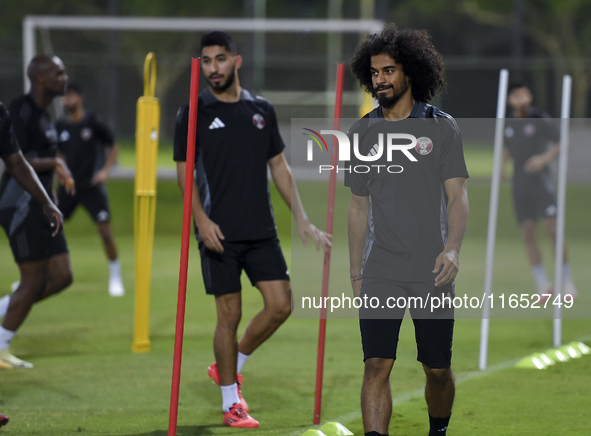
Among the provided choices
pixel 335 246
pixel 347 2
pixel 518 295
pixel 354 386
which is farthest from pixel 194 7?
pixel 354 386

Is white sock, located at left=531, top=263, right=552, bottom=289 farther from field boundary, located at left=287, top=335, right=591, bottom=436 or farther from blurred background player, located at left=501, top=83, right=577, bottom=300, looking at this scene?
field boundary, located at left=287, top=335, right=591, bottom=436

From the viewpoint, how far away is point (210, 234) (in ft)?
16.2

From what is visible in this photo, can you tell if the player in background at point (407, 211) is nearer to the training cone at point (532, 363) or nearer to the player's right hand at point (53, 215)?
the player's right hand at point (53, 215)

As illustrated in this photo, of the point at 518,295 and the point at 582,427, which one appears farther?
the point at 518,295

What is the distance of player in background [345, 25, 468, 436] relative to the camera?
3969 millimetres

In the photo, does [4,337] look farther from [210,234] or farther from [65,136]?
[65,136]

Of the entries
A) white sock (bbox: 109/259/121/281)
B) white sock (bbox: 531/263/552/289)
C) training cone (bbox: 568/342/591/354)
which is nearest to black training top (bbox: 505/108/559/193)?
white sock (bbox: 531/263/552/289)

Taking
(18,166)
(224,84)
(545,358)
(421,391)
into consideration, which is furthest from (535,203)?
(18,166)

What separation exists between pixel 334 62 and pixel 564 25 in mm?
20849

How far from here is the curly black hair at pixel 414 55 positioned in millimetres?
4043

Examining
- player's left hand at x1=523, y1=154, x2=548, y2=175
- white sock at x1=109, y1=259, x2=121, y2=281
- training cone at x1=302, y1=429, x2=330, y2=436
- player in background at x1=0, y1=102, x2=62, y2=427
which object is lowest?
white sock at x1=109, y1=259, x2=121, y2=281

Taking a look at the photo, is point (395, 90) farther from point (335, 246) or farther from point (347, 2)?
point (347, 2)

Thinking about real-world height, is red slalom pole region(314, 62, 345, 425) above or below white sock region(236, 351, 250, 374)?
above

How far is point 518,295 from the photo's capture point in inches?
379
